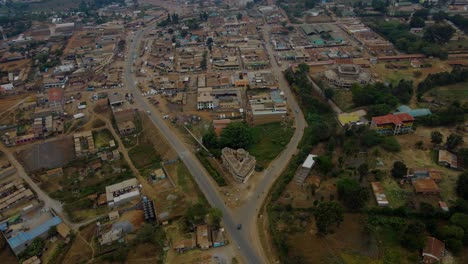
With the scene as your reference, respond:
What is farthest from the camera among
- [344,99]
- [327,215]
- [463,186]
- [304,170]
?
[344,99]

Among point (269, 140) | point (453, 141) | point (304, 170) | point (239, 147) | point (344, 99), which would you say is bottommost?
point (269, 140)

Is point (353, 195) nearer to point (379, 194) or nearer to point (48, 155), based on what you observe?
point (379, 194)

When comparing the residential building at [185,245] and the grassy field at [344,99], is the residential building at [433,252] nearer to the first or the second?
the residential building at [185,245]

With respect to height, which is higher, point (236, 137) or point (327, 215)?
point (327, 215)

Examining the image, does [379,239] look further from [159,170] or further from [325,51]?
[325,51]

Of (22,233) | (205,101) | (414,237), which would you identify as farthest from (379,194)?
(22,233)

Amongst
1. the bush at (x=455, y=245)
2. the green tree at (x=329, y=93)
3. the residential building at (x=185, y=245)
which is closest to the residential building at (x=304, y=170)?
the residential building at (x=185, y=245)

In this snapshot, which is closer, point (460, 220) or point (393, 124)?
point (460, 220)
